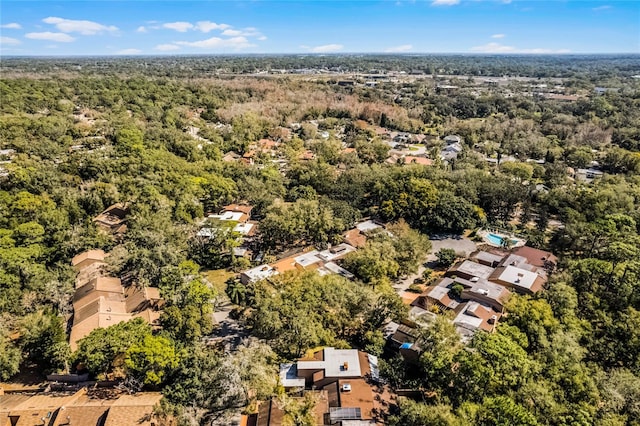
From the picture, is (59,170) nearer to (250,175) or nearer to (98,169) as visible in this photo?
(98,169)

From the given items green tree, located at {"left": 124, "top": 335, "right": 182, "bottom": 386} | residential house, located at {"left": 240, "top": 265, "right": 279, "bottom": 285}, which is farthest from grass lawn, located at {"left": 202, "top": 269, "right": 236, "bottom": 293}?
green tree, located at {"left": 124, "top": 335, "right": 182, "bottom": 386}

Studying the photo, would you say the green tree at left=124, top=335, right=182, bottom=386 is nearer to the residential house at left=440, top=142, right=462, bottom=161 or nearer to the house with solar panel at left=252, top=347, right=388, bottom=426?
the house with solar panel at left=252, top=347, right=388, bottom=426

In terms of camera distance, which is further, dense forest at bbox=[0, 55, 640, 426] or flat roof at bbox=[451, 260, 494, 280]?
flat roof at bbox=[451, 260, 494, 280]

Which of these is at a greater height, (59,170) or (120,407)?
(59,170)

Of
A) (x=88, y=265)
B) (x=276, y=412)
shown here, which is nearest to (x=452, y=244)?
(x=276, y=412)

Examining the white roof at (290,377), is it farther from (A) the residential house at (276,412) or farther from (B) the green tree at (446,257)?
(B) the green tree at (446,257)

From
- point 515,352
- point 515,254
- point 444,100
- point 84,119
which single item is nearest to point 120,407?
point 515,352

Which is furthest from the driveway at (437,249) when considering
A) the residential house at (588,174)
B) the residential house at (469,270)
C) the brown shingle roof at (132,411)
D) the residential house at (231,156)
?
the residential house at (231,156)
